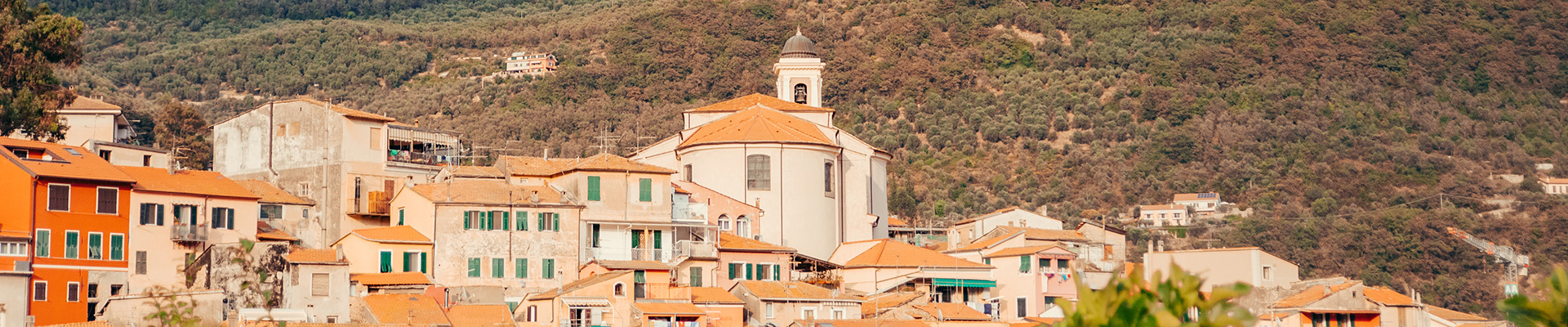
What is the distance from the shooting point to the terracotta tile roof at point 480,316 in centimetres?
4022

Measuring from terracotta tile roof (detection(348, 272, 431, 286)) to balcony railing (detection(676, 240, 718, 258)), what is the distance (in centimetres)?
725

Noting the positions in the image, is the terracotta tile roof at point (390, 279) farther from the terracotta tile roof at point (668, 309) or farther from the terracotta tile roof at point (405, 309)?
the terracotta tile roof at point (668, 309)

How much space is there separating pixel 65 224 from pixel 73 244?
49 centimetres

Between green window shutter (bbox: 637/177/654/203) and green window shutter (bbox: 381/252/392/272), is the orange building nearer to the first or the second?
green window shutter (bbox: 381/252/392/272)

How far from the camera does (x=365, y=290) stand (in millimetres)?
42094

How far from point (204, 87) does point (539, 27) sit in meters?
30.8

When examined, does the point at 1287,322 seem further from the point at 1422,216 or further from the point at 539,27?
the point at 539,27

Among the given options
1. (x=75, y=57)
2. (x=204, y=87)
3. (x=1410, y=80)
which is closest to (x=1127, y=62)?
(x=1410, y=80)

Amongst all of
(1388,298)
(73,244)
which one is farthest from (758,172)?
(73,244)

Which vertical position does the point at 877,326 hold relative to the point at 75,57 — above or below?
below

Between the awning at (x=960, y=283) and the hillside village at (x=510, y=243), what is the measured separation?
3.8 inches

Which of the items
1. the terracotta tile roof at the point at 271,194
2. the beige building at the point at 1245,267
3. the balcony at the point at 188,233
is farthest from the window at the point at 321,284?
the beige building at the point at 1245,267

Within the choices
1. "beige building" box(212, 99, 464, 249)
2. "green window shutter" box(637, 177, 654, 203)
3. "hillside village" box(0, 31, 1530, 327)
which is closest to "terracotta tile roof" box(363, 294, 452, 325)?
"hillside village" box(0, 31, 1530, 327)

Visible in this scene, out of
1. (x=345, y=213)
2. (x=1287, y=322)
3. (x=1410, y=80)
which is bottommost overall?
(x=1287, y=322)
